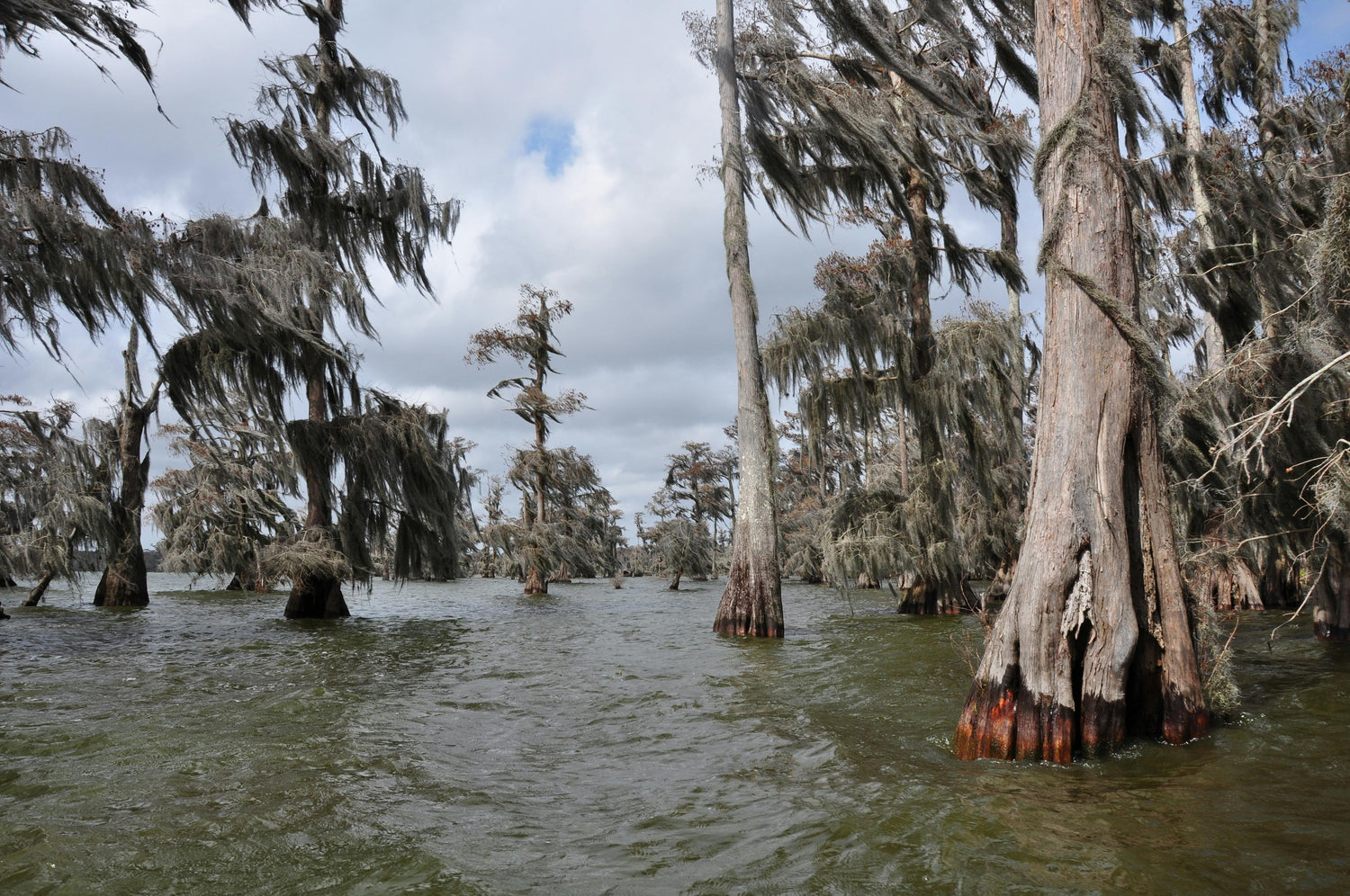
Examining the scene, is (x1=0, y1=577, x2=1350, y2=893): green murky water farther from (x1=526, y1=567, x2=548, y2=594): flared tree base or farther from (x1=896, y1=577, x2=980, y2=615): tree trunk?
(x1=526, y1=567, x2=548, y2=594): flared tree base

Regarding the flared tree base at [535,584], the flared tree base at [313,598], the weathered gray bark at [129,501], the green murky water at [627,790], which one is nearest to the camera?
the green murky water at [627,790]

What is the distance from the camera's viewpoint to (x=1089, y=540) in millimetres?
4293

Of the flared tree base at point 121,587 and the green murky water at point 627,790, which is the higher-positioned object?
the flared tree base at point 121,587

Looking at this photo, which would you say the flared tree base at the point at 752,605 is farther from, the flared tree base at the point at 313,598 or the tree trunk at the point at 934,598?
the flared tree base at the point at 313,598

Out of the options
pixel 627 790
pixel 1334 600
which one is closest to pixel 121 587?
pixel 627 790

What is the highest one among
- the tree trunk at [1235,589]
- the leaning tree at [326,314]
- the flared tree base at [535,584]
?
the leaning tree at [326,314]

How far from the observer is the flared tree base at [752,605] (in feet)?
35.8

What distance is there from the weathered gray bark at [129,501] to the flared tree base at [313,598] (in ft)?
16.9

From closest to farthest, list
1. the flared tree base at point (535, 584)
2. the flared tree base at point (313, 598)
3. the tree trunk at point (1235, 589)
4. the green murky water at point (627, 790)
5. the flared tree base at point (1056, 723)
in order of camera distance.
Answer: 1. the green murky water at point (627, 790)
2. the flared tree base at point (1056, 723)
3. the tree trunk at point (1235, 589)
4. the flared tree base at point (313, 598)
5. the flared tree base at point (535, 584)

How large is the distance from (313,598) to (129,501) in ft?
19.0

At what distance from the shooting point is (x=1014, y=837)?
299 cm

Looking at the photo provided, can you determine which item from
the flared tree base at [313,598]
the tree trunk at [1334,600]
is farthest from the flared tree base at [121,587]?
the tree trunk at [1334,600]

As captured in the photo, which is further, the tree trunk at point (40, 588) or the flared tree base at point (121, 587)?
the tree trunk at point (40, 588)

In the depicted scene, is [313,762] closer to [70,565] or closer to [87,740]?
[87,740]
